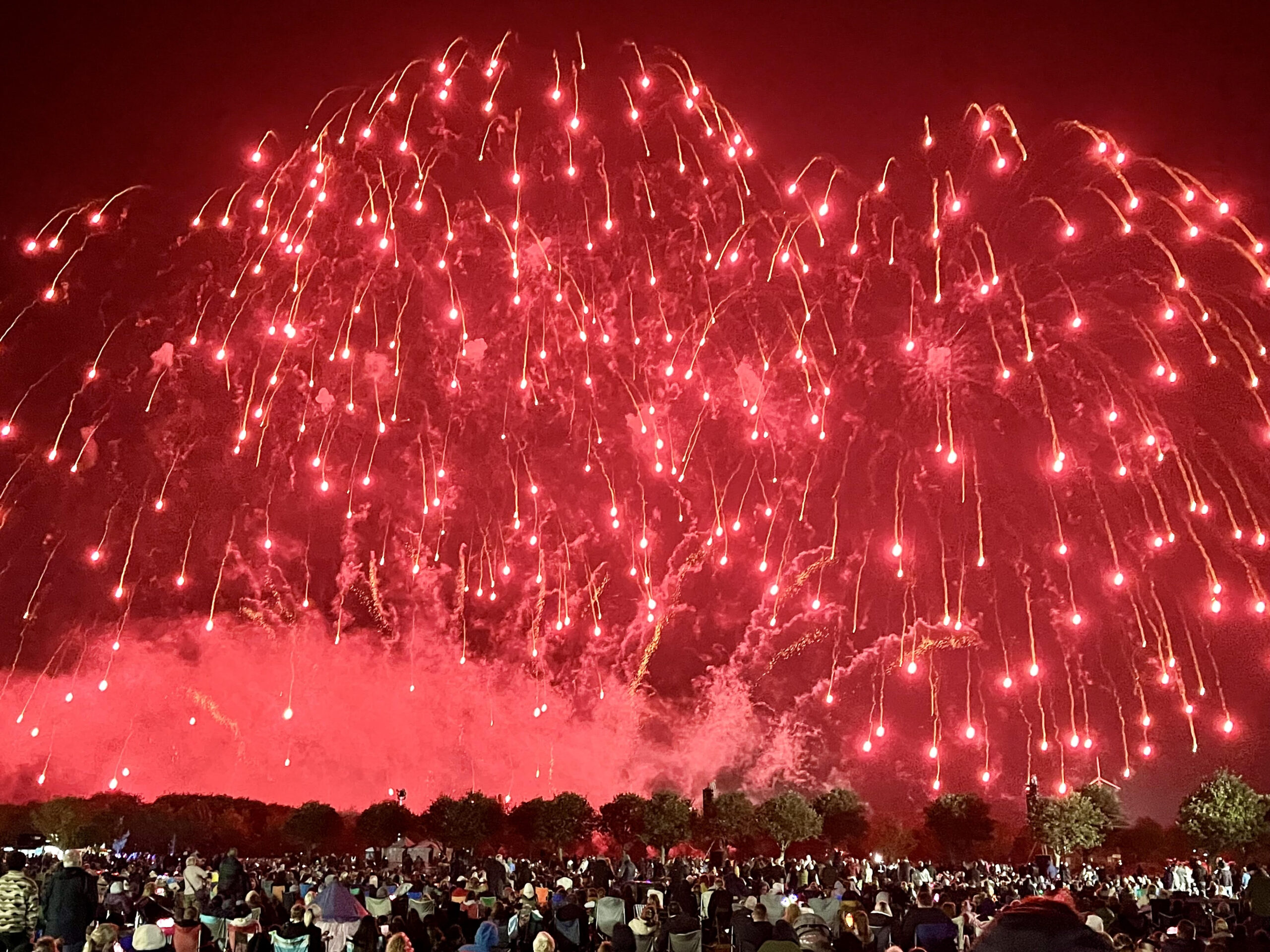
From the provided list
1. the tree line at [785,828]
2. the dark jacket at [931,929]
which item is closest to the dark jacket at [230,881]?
the dark jacket at [931,929]

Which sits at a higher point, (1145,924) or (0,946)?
(1145,924)

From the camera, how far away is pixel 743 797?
68250 mm

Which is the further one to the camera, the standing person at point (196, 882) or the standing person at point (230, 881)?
the standing person at point (230, 881)

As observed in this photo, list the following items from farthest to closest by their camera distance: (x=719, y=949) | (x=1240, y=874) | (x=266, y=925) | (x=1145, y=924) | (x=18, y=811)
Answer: (x=18, y=811) < (x=1240, y=874) < (x=1145, y=924) < (x=266, y=925) < (x=719, y=949)

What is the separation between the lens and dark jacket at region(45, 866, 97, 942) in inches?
505

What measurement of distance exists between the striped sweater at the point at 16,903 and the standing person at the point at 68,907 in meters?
0.86

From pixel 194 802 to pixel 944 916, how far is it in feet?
316

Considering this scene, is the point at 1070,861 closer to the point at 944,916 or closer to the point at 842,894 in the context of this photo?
the point at 842,894

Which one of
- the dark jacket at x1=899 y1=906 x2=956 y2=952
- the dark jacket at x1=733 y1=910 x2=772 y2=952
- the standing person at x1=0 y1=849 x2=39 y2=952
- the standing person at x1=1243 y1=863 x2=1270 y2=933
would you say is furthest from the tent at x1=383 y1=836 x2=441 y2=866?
the dark jacket at x1=899 y1=906 x2=956 y2=952

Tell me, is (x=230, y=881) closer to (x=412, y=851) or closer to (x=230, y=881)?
(x=230, y=881)

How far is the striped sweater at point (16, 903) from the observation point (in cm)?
1164

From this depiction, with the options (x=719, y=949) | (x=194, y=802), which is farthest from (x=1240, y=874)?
(x=194, y=802)

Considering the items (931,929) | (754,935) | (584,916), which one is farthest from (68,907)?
(931,929)

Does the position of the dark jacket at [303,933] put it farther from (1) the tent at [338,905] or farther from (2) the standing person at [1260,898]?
(2) the standing person at [1260,898]
